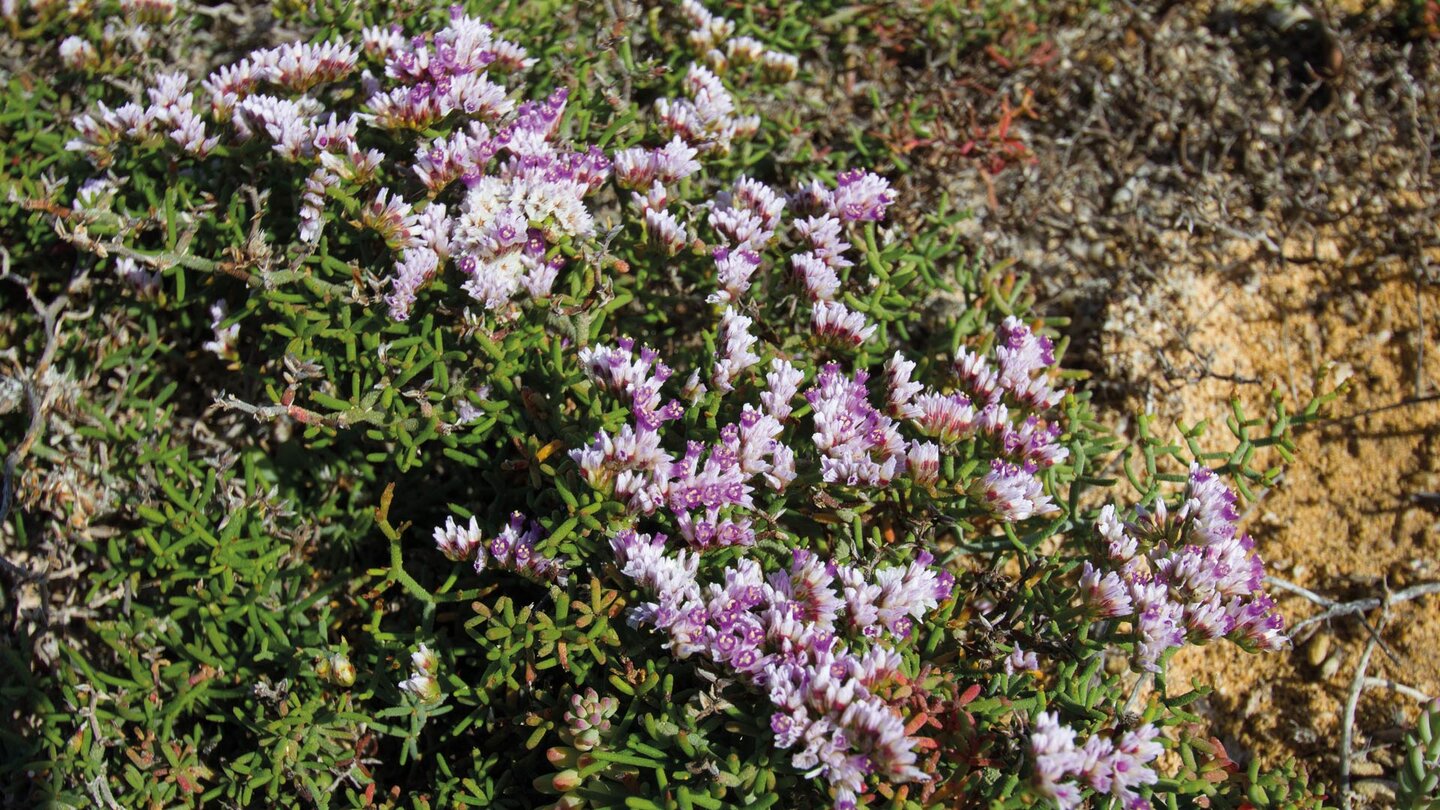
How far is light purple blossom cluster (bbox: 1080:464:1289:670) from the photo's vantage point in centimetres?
255

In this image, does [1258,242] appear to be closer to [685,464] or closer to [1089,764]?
[1089,764]

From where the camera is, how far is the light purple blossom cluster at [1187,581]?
2.55 metres

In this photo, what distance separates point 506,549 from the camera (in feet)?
8.87

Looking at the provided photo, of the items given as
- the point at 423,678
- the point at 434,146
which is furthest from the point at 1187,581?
the point at 434,146

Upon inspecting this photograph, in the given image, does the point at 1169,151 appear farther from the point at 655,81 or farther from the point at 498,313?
the point at 498,313

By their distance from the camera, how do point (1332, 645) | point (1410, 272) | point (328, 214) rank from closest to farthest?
point (328, 214) → point (1332, 645) → point (1410, 272)

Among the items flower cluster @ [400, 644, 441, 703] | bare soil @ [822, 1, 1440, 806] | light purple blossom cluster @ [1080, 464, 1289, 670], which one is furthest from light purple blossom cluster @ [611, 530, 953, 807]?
bare soil @ [822, 1, 1440, 806]

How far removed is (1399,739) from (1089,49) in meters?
2.74

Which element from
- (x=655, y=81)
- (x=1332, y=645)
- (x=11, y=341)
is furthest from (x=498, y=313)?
(x=1332, y=645)

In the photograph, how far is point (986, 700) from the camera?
8.37ft

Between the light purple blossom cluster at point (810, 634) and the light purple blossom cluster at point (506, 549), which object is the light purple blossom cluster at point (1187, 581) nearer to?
the light purple blossom cluster at point (810, 634)

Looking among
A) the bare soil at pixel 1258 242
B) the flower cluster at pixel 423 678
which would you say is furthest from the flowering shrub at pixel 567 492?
the bare soil at pixel 1258 242

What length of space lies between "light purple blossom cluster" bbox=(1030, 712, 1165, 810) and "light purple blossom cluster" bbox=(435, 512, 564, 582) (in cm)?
119

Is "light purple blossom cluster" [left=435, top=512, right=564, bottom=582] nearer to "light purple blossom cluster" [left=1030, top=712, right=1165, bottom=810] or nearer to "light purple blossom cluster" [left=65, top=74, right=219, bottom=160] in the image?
"light purple blossom cluster" [left=1030, top=712, right=1165, bottom=810]
